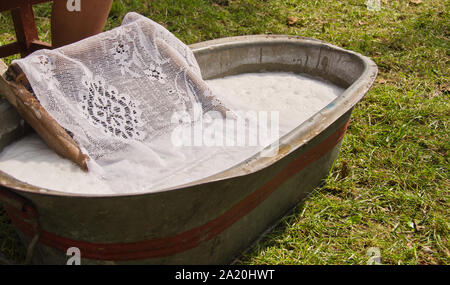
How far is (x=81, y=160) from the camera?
184cm

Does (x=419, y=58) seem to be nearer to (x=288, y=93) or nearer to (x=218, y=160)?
(x=288, y=93)

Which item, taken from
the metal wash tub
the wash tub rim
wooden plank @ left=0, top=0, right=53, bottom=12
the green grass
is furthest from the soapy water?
wooden plank @ left=0, top=0, right=53, bottom=12

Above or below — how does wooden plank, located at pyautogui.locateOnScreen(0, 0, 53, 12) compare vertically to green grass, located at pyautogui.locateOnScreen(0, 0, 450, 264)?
above

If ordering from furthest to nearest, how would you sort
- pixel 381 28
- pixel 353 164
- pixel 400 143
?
pixel 381 28 < pixel 400 143 < pixel 353 164

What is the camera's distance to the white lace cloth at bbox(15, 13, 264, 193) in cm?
189

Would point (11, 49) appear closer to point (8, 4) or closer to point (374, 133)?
point (8, 4)

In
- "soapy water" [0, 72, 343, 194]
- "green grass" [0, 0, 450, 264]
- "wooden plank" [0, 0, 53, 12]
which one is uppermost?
"wooden plank" [0, 0, 53, 12]

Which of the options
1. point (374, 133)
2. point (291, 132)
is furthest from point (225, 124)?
point (374, 133)

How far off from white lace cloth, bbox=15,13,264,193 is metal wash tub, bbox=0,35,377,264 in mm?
276

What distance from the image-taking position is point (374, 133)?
2.91m

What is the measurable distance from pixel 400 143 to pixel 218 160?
4.57 feet

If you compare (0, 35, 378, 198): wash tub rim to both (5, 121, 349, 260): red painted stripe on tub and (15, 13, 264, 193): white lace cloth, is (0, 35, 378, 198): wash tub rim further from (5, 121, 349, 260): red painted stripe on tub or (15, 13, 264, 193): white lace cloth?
(15, 13, 264, 193): white lace cloth

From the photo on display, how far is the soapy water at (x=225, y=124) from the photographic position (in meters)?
1.76
